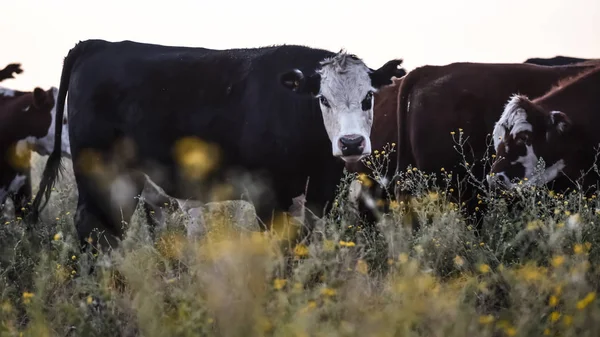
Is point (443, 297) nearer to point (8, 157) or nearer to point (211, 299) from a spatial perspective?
point (211, 299)

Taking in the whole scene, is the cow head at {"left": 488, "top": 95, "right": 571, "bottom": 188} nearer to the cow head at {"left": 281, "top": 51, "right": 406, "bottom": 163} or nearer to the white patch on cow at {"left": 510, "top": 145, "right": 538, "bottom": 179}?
the white patch on cow at {"left": 510, "top": 145, "right": 538, "bottom": 179}

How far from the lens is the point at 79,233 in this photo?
22.8 feet

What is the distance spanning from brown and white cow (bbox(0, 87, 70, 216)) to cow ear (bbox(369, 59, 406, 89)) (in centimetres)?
458

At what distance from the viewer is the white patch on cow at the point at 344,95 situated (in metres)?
6.16

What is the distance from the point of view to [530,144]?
312 inches

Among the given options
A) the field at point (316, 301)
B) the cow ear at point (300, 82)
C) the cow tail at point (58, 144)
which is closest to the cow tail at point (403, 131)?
the cow ear at point (300, 82)

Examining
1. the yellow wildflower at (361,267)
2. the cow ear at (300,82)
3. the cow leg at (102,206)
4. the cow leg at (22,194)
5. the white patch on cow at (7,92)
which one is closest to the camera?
the yellow wildflower at (361,267)

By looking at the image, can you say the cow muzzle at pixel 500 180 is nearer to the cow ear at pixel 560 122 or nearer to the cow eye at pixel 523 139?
the cow eye at pixel 523 139

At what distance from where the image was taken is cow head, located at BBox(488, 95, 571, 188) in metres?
7.80

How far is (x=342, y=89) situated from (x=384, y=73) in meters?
0.47

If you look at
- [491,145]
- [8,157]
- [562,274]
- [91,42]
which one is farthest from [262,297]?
[8,157]

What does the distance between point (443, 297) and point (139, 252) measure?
2.19 m

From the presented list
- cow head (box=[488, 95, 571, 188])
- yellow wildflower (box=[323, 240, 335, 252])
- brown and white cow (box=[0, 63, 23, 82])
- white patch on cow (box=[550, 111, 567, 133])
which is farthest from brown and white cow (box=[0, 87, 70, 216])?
yellow wildflower (box=[323, 240, 335, 252])

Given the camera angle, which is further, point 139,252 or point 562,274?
point 139,252
